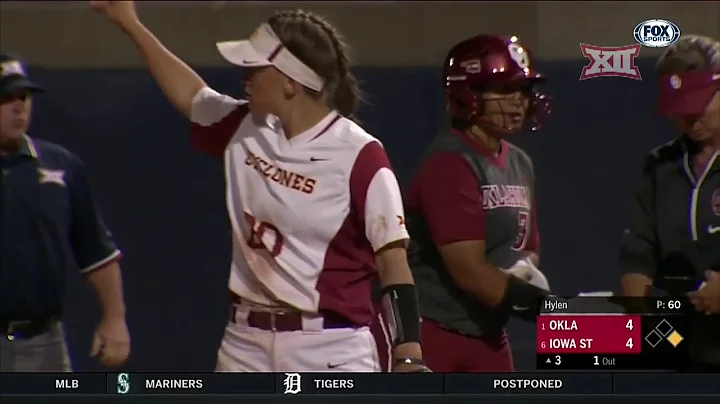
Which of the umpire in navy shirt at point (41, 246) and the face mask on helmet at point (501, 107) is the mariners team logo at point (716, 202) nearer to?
the face mask on helmet at point (501, 107)

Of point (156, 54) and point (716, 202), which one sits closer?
point (716, 202)

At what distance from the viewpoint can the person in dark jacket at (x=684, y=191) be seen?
1.90 meters

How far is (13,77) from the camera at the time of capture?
6.67 feet

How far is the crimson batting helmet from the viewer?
1.98m

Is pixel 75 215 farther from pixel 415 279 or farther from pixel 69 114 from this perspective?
pixel 415 279

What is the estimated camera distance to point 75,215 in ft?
6.61

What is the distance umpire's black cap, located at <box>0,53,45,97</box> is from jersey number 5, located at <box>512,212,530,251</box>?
88 centimetres

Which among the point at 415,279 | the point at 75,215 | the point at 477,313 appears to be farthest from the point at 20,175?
the point at 477,313

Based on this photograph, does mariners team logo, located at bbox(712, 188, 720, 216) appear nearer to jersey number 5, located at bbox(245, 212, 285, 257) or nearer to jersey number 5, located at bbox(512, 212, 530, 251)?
jersey number 5, located at bbox(512, 212, 530, 251)

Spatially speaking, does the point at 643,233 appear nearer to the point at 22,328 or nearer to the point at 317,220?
the point at 317,220

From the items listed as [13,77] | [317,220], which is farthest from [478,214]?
[13,77]

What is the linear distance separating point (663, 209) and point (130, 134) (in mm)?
951

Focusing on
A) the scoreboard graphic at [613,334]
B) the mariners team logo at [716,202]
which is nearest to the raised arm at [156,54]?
the scoreboard graphic at [613,334]

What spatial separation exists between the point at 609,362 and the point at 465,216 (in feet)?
1.11
